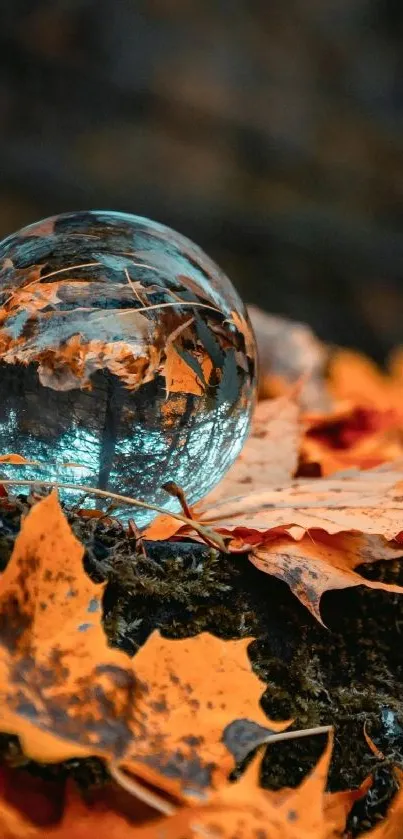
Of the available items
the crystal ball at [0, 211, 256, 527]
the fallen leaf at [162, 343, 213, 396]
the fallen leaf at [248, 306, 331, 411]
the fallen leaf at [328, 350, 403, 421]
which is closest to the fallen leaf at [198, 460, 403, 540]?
the crystal ball at [0, 211, 256, 527]

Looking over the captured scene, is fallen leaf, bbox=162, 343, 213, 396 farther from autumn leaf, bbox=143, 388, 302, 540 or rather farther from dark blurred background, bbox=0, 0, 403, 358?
dark blurred background, bbox=0, 0, 403, 358

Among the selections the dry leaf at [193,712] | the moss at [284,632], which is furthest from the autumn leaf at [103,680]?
the moss at [284,632]

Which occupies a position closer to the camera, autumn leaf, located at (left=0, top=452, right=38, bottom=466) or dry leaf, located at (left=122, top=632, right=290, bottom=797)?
dry leaf, located at (left=122, top=632, right=290, bottom=797)

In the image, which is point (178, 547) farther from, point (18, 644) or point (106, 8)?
point (106, 8)

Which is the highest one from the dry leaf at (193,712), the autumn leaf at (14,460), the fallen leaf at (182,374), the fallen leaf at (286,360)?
the fallen leaf at (182,374)

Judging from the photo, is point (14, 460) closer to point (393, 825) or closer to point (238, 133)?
point (393, 825)

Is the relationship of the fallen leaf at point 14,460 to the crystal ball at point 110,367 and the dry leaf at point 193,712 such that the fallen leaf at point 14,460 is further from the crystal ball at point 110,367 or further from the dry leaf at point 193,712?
the dry leaf at point 193,712
